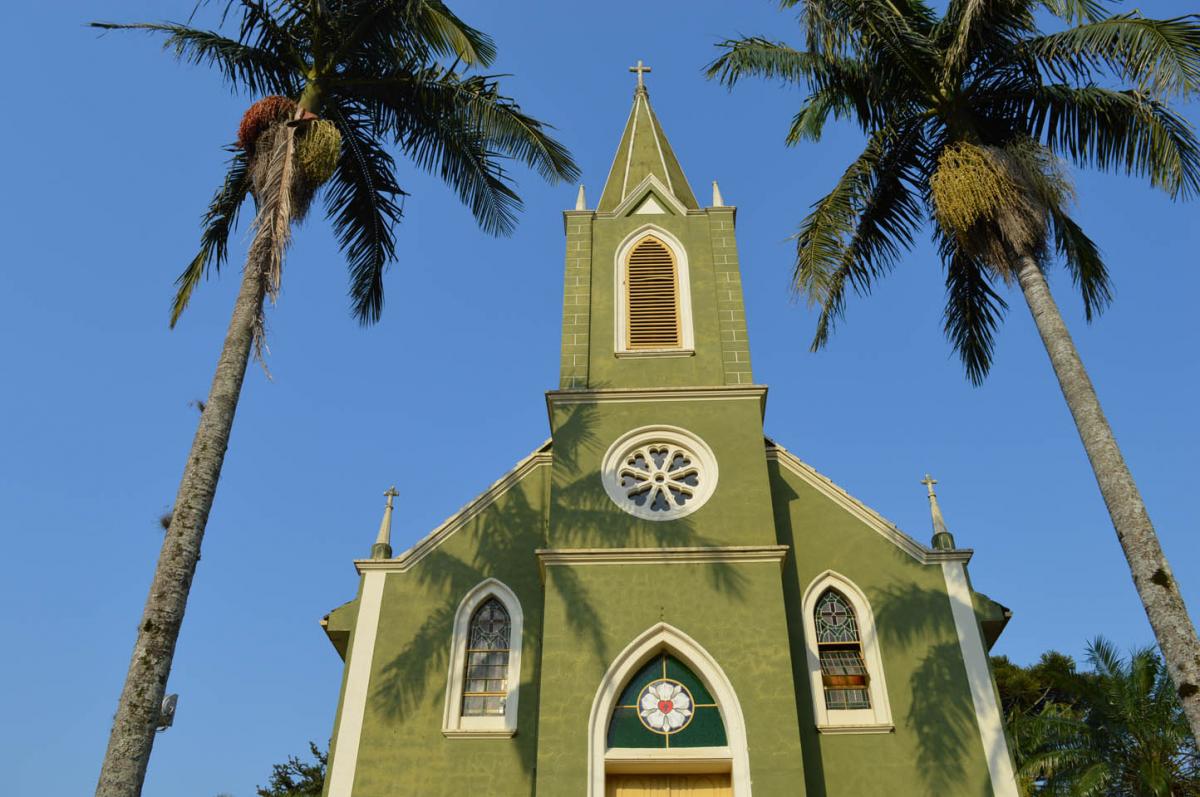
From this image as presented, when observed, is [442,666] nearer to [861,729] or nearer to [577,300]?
[861,729]

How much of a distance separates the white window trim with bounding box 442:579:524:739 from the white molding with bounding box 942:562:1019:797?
6.81 meters

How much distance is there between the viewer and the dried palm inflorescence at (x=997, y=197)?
1376cm

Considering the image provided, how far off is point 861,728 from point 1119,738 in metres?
9.22

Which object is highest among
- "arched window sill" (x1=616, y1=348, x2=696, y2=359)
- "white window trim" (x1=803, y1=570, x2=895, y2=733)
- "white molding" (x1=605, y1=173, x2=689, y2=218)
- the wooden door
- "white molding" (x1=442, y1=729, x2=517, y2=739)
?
"white molding" (x1=605, y1=173, x2=689, y2=218)

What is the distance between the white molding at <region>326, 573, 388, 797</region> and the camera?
15.0 metres

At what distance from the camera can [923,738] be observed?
49.1 ft

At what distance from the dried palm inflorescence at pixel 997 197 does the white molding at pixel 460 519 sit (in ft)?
25.8

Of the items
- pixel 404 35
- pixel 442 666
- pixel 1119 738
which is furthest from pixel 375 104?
pixel 1119 738

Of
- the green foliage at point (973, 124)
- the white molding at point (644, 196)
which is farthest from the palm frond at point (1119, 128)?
the white molding at point (644, 196)

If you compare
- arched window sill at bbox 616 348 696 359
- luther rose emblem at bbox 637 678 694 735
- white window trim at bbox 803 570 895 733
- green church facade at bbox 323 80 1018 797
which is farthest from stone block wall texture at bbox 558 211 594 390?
luther rose emblem at bbox 637 678 694 735

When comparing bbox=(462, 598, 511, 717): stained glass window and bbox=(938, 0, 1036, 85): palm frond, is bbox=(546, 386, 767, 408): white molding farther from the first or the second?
bbox=(938, 0, 1036, 85): palm frond

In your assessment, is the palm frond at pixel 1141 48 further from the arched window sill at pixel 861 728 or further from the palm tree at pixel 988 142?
the arched window sill at pixel 861 728

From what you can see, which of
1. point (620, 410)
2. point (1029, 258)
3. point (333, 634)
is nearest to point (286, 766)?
point (333, 634)

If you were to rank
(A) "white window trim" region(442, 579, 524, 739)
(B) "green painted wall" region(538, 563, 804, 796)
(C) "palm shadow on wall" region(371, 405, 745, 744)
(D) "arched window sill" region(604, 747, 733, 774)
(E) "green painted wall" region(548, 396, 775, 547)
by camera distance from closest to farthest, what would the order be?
(B) "green painted wall" region(538, 563, 804, 796)
(D) "arched window sill" region(604, 747, 733, 774)
(A) "white window trim" region(442, 579, 524, 739)
(C) "palm shadow on wall" region(371, 405, 745, 744)
(E) "green painted wall" region(548, 396, 775, 547)
